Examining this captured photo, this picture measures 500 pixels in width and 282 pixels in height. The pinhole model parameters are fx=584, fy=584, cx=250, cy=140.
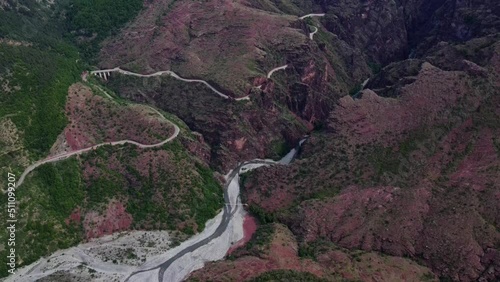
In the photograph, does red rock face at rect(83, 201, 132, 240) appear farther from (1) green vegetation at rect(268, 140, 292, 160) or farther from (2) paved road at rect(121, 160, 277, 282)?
(1) green vegetation at rect(268, 140, 292, 160)

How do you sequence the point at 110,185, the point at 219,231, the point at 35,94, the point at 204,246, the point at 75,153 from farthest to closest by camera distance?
the point at 35,94
the point at 75,153
the point at 110,185
the point at 219,231
the point at 204,246

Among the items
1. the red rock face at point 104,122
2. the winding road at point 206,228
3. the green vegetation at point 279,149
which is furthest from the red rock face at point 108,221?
the green vegetation at point 279,149

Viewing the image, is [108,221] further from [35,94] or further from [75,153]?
[35,94]

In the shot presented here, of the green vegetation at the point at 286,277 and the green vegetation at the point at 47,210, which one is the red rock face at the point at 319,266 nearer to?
the green vegetation at the point at 286,277

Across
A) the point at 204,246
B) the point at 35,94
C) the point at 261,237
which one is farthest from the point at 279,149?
the point at 35,94

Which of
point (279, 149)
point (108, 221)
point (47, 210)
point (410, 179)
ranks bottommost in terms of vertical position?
point (279, 149)

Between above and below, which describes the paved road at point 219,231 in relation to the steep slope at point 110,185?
below

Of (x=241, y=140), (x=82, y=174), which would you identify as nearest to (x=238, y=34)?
(x=241, y=140)
